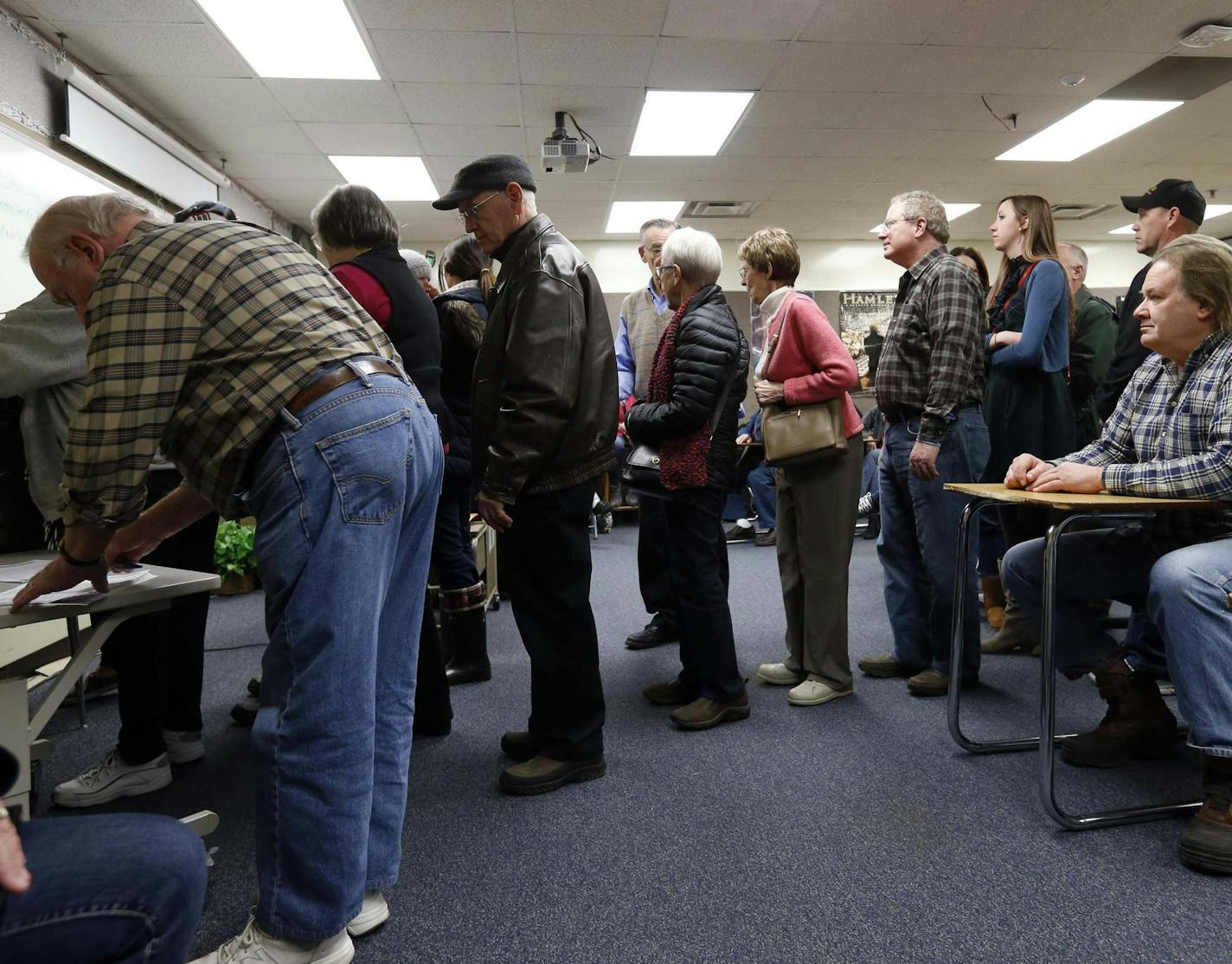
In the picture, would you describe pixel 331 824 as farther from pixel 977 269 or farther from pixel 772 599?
pixel 977 269

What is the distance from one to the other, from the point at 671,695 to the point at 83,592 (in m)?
1.54

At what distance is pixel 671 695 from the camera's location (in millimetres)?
2305

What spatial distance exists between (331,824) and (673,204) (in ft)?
22.0

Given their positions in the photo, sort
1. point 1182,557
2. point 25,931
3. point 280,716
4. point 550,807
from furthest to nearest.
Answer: point 550,807 → point 1182,557 → point 280,716 → point 25,931

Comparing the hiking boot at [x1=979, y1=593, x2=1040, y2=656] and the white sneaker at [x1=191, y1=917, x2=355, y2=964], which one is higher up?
the white sneaker at [x1=191, y1=917, x2=355, y2=964]

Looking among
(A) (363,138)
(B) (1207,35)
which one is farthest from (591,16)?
(B) (1207,35)

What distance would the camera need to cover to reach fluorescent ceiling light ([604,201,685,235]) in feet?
22.8

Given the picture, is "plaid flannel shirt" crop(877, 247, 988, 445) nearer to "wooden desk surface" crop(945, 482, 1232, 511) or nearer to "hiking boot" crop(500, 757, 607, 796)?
"wooden desk surface" crop(945, 482, 1232, 511)

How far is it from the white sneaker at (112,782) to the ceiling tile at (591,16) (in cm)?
341

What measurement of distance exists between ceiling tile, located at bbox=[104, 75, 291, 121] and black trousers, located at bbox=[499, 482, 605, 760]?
391cm

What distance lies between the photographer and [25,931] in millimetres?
580

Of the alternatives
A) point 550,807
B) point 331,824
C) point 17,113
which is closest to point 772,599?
point 550,807

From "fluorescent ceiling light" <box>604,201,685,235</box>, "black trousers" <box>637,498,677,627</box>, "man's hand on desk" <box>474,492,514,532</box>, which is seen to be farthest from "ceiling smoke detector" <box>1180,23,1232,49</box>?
"man's hand on desk" <box>474,492,514,532</box>

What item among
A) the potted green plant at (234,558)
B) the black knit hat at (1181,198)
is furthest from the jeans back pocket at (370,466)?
the potted green plant at (234,558)
